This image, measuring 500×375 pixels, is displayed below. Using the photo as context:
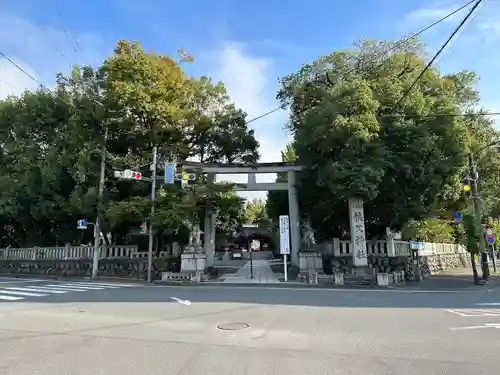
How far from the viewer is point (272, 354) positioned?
5.16m

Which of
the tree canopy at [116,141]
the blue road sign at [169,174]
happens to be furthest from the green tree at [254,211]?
the blue road sign at [169,174]

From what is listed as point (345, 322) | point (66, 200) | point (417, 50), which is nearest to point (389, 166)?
point (417, 50)

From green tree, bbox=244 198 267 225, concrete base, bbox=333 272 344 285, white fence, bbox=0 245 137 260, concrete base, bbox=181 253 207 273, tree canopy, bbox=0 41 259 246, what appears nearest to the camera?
concrete base, bbox=333 272 344 285

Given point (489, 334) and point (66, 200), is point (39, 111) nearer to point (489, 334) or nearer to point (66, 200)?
point (66, 200)

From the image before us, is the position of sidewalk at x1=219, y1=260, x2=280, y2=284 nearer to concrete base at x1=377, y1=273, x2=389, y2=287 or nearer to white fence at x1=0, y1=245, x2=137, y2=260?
concrete base at x1=377, y1=273, x2=389, y2=287

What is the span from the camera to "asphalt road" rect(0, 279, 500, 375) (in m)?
4.65

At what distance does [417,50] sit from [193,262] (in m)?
16.0

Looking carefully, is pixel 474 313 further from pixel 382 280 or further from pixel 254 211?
pixel 254 211

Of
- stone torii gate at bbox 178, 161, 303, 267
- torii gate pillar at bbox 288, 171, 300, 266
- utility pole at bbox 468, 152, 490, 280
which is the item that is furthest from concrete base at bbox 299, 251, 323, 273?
utility pole at bbox 468, 152, 490, 280

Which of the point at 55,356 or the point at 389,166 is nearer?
the point at 55,356

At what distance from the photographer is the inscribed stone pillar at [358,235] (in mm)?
18125

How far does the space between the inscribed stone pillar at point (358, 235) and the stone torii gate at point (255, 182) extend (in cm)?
418

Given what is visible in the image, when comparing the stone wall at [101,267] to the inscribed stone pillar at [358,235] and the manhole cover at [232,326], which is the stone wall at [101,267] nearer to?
the inscribed stone pillar at [358,235]

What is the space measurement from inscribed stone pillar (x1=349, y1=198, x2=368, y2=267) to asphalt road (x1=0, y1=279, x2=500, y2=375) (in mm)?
8204
